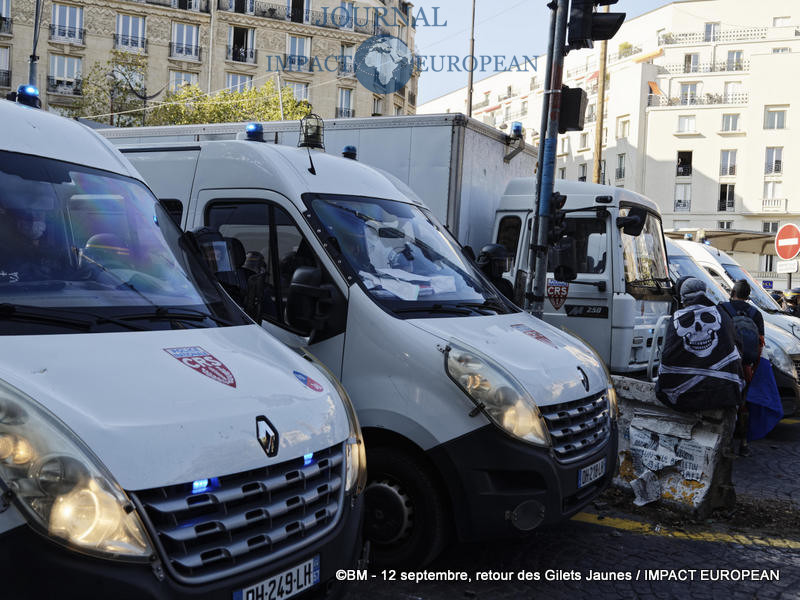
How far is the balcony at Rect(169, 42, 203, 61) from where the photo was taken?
4466 cm

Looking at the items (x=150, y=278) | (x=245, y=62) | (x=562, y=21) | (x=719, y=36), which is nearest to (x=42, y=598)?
(x=150, y=278)

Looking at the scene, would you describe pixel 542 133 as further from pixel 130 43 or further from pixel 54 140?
pixel 130 43

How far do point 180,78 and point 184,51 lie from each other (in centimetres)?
184

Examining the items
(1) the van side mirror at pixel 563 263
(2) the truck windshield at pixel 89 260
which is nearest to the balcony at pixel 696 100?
(1) the van side mirror at pixel 563 263

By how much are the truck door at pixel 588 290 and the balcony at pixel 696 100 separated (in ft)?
174

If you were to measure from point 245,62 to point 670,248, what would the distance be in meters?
39.1

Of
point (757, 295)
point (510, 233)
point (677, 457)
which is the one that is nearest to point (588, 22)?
point (510, 233)

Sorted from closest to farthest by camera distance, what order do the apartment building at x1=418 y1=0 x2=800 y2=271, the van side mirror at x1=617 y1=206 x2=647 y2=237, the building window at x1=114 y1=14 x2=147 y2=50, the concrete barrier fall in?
the concrete barrier → the van side mirror at x1=617 y1=206 x2=647 y2=237 → the building window at x1=114 y1=14 x2=147 y2=50 → the apartment building at x1=418 y1=0 x2=800 y2=271

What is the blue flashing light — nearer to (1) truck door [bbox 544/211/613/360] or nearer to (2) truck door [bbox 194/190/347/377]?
(2) truck door [bbox 194/190/347/377]

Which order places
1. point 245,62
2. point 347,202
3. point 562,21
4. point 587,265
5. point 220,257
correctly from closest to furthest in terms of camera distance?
point 220,257
point 347,202
point 562,21
point 587,265
point 245,62

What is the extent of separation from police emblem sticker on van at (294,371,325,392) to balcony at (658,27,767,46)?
6528 centimetres

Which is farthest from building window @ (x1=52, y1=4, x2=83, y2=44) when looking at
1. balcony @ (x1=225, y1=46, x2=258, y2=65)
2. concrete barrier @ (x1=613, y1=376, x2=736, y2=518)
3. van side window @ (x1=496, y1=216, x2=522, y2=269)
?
concrete barrier @ (x1=613, y1=376, x2=736, y2=518)

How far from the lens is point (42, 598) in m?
2.11

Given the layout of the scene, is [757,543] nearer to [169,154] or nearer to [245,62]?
[169,154]
